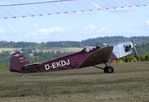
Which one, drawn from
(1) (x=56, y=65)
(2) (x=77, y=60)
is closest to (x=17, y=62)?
(1) (x=56, y=65)

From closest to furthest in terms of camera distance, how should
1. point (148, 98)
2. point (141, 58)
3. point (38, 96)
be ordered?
point (148, 98)
point (38, 96)
point (141, 58)

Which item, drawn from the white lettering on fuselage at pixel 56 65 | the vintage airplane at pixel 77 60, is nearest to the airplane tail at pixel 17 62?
the vintage airplane at pixel 77 60

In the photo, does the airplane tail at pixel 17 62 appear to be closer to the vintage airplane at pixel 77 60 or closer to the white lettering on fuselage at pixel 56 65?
the vintage airplane at pixel 77 60

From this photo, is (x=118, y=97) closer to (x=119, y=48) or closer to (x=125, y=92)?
(x=125, y=92)

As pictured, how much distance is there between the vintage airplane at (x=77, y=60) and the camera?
3241cm

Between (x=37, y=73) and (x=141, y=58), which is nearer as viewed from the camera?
(x=37, y=73)

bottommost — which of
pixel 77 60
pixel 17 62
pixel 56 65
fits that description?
pixel 56 65

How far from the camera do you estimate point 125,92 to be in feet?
50.9

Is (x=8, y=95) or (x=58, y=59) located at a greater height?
(x=58, y=59)

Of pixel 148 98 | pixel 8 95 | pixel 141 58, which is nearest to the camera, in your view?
pixel 148 98

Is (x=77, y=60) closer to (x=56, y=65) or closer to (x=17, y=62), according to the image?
(x=56, y=65)

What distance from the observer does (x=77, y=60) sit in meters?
33.0

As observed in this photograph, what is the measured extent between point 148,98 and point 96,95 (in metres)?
2.01

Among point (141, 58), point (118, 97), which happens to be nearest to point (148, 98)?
point (118, 97)
